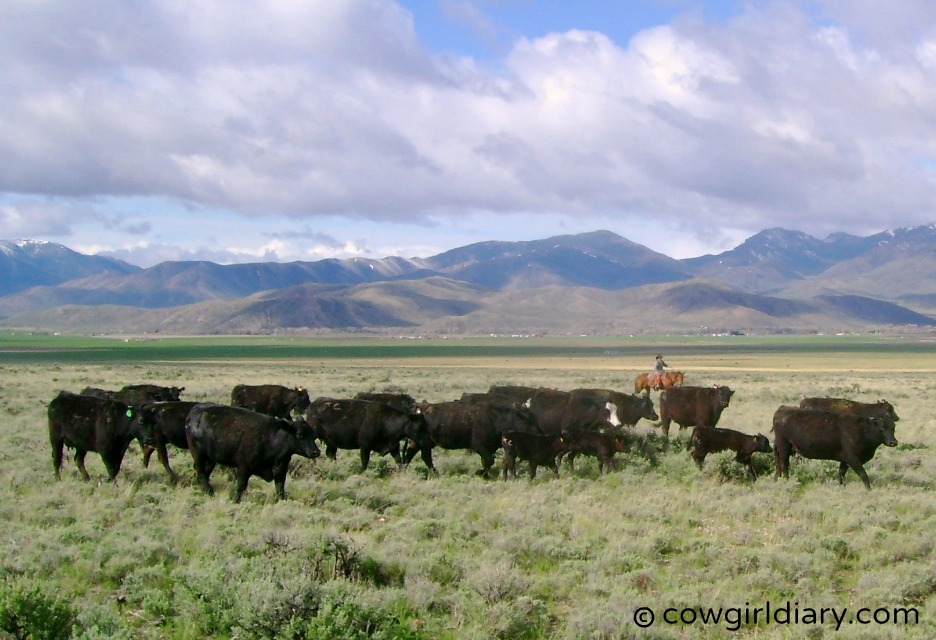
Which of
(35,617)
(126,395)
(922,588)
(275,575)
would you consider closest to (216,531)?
(275,575)

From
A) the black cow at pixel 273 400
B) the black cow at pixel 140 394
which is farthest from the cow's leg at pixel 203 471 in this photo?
the black cow at pixel 273 400

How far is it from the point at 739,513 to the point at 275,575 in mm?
6979

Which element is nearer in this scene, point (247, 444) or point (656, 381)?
point (247, 444)

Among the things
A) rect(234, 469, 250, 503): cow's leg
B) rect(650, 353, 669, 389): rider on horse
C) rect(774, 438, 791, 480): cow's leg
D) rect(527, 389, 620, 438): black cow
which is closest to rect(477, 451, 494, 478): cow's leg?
rect(527, 389, 620, 438): black cow

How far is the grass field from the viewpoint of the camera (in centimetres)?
711

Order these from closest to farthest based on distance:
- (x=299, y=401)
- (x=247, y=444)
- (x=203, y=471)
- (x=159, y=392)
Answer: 1. (x=247, y=444)
2. (x=203, y=471)
3. (x=299, y=401)
4. (x=159, y=392)

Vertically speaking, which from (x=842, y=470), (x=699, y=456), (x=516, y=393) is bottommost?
(x=842, y=470)

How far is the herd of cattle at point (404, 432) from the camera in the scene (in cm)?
1228

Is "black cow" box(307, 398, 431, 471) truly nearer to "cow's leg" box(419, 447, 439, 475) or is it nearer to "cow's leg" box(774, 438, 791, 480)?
"cow's leg" box(419, 447, 439, 475)

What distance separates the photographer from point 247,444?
39.6 feet

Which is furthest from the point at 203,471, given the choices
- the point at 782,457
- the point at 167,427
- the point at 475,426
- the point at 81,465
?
the point at 782,457

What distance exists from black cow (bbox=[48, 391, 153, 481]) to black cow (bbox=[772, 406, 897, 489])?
34.2 feet

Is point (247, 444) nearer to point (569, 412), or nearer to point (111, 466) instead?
point (111, 466)

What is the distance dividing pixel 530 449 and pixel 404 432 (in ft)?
7.46
